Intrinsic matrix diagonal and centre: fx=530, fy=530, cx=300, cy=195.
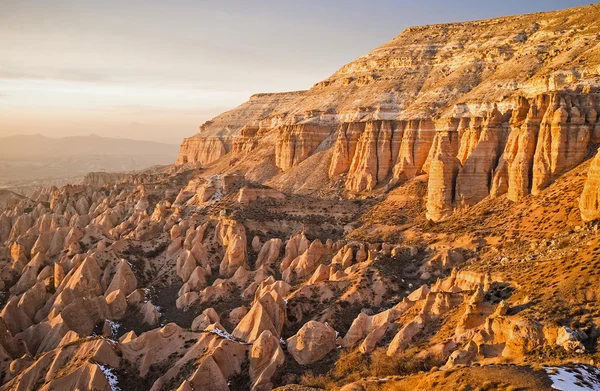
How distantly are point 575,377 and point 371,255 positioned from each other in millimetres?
26824

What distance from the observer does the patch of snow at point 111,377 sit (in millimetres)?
26516

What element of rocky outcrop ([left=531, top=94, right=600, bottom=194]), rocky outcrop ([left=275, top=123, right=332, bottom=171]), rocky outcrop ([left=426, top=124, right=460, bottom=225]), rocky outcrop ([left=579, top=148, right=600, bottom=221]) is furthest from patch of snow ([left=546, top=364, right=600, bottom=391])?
rocky outcrop ([left=275, top=123, right=332, bottom=171])

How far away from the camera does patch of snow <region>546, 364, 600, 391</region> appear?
1464 centimetres

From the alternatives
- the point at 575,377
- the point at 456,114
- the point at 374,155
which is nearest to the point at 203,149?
the point at 374,155

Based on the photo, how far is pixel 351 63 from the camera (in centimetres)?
10631

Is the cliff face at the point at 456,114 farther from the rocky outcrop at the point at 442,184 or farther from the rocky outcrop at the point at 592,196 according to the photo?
the rocky outcrop at the point at 592,196

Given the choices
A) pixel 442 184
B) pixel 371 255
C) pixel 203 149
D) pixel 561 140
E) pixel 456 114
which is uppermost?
pixel 456 114

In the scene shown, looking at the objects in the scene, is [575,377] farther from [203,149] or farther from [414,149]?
[203,149]

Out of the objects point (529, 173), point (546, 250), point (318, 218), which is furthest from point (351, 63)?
point (546, 250)

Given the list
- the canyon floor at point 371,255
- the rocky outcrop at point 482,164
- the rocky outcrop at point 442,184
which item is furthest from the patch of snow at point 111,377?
the rocky outcrop at point 482,164

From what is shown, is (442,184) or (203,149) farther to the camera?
(203,149)

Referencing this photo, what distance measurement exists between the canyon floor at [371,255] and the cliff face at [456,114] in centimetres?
27

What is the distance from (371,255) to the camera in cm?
4191

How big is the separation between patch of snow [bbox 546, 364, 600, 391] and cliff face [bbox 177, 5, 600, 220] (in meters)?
27.4
